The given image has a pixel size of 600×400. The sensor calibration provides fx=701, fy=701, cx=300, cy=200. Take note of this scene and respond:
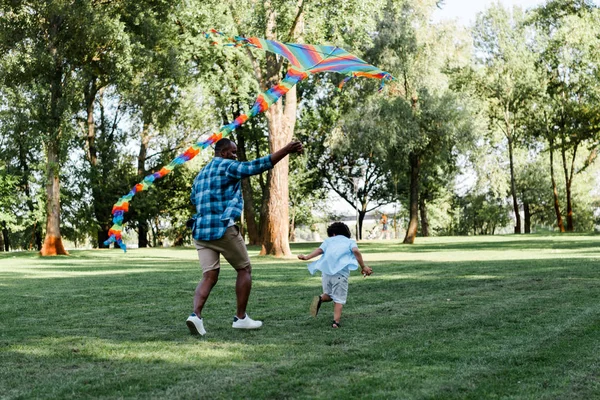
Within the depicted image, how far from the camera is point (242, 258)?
25.6 ft

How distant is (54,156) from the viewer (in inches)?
1250

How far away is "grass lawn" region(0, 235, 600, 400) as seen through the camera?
4.86 metres

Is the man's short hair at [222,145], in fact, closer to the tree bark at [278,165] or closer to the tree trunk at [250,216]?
the tree bark at [278,165]

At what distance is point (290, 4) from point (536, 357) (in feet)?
67.1

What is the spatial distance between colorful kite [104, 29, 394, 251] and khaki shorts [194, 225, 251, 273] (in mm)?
1130

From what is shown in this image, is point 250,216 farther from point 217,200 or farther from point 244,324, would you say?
point 217,200

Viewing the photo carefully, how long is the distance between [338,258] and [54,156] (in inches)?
1035

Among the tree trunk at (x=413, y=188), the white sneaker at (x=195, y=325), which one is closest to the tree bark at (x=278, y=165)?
the tree trunk at (x=413, y=188)

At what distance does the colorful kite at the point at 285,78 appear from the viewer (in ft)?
27.3

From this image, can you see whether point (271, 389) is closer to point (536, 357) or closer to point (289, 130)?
point (536, 357)

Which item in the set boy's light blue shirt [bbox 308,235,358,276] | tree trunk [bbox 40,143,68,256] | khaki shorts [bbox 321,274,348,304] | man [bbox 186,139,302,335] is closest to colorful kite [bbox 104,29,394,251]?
man [bbox 186,139,302,335]

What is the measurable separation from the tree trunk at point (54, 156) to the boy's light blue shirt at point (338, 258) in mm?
24998

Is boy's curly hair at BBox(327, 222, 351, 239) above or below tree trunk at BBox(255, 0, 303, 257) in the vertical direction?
below

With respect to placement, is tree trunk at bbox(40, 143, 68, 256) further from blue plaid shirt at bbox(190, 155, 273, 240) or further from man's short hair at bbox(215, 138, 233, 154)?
blue plaid shirt at bbox(190, 155, 273, 240)
